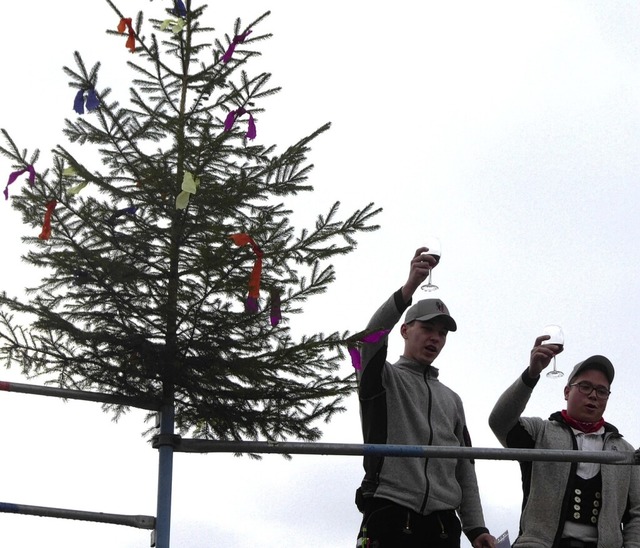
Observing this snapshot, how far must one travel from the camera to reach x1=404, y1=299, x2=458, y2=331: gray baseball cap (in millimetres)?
7078

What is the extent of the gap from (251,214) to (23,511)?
6.24ft

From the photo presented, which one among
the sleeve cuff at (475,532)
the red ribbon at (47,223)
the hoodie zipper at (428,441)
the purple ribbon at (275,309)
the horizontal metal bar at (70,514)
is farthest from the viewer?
the sleeve cuff at (475,532)

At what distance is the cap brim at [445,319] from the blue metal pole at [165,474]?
1.54m

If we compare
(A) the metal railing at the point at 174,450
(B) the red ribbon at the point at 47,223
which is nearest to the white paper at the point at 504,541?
(A) the metal railing at the point at 174,450

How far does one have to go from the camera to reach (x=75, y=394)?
6.24 metres

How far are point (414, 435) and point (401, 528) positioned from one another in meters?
0.56

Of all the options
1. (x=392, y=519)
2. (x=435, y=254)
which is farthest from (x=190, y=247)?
(x=392, y=519)

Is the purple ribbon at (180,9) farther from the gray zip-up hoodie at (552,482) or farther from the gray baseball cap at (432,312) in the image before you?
the gray zip-up hoodie at (552,482)

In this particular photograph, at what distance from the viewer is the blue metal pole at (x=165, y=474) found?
20.2ft

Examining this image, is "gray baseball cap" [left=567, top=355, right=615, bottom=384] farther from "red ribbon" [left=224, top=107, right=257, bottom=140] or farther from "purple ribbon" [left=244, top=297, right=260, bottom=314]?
"red ribbon" [left=224, top=107, right=257, bottom=140]

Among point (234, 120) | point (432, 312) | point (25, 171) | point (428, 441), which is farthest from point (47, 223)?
point (428, 441)

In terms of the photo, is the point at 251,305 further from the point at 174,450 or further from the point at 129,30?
the point at 129,30

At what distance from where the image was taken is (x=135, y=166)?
21.6 ft

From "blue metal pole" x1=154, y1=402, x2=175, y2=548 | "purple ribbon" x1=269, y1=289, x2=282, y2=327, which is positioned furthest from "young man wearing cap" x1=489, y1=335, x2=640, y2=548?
"blue metal pole" x1=154, y1=402, x2=175, y2=548
